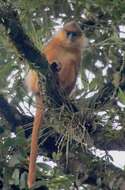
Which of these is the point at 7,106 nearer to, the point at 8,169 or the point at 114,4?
the point at 8,169

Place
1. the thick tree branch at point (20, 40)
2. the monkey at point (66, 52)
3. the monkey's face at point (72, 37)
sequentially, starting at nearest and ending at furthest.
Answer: the thick tree branch at point (20, 40)
the monkey at point (66, 52)
the monkey's face at point (72, 37)

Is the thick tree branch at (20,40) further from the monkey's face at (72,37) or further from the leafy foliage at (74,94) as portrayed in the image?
the monkey's face at (72,37)

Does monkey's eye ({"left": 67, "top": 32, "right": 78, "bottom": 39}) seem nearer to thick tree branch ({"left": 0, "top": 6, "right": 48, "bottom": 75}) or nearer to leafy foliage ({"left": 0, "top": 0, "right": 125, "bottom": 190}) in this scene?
leafy foliage ({"left": 0, "top": 0, "right": 125, "bottom": 190})

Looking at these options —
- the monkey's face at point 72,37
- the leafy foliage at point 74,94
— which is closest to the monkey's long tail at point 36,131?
the leafy foliage at point 74,94

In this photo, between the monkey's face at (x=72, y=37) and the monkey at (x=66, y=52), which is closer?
the monkey at (x=66, y=52)

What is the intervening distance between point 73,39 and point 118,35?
579 mm

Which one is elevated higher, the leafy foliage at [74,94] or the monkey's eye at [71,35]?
the monkey's eye at [71,35]

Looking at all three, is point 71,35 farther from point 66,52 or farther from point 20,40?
point 20,40

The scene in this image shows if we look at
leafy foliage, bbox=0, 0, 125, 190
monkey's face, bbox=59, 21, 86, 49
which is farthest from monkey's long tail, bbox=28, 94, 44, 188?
monkey's face, bbox=59, 21, 86, 49

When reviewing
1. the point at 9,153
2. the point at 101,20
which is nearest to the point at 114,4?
the point at 101,20

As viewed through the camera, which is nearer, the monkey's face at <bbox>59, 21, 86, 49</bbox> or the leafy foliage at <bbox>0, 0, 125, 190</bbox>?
the leafy foliage at <bbox>0, 0, 125, 190</bbox>

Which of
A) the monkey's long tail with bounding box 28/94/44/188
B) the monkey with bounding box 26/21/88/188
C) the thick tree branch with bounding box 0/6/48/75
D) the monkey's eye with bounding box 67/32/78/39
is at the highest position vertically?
the monkey's eye with bounding box 67/32/78/39

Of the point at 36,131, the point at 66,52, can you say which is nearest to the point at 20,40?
the point at 36,131

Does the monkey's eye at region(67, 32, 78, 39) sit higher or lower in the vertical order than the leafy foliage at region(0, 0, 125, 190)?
higher
